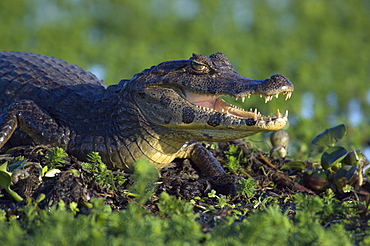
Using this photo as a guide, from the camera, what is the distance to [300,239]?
9.93 feet

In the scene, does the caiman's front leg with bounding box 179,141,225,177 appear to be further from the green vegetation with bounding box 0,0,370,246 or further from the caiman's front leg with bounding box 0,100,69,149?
the caiman's front leg with bounding box 0,100,69,149

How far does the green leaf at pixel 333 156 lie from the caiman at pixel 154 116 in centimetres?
79

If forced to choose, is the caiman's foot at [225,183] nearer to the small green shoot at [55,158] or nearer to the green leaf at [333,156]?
the green leaf at [333,156]

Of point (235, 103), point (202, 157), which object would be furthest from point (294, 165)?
point (235, 103)

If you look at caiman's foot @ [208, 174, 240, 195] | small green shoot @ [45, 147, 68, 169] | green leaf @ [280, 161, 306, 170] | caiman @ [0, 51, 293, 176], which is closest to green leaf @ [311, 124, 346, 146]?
green leaf @ [280, 161, 306, 170]

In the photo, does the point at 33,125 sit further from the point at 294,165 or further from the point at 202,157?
the point at 294,165

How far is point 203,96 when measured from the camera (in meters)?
4.52

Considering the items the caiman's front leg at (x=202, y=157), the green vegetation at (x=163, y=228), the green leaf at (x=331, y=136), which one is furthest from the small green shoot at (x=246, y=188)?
the green leaf at (x=331, y=136)

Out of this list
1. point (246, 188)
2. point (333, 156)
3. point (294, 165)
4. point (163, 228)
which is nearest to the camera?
point (163, 228)

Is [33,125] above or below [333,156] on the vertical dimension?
below

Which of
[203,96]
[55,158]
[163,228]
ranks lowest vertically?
[163,228]

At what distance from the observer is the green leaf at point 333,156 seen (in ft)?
15.6

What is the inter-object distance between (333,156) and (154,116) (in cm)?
165

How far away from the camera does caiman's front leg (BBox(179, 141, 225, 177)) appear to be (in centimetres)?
493
